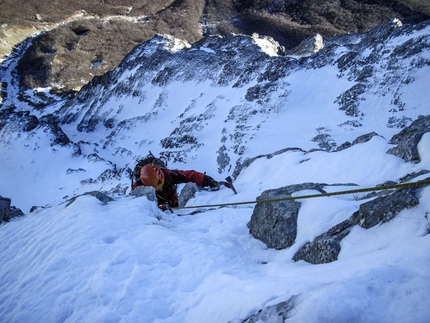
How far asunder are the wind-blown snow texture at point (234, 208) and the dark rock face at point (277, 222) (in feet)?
0.54

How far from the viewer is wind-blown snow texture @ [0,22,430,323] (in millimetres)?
2596

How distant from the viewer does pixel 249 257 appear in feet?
14.9

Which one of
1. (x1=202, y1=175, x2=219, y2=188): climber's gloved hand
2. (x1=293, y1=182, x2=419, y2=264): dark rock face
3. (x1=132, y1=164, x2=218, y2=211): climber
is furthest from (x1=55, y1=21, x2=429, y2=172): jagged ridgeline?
(x1=293, y1=182, x2=419, y2=264): dark rock face

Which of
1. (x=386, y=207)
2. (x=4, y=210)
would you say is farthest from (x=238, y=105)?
(x=386, y=207)

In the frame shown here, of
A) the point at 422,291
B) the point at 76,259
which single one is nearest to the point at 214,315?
the point at 422,291

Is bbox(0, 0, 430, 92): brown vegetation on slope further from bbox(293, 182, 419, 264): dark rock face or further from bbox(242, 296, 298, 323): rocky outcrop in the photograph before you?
bbox(242, 296, 298, 323): rocky outcrop

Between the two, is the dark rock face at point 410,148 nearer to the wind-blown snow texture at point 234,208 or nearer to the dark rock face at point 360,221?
the wind-blown snow texture at point 234,208

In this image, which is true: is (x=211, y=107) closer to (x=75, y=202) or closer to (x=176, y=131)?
(x=176, y=131)

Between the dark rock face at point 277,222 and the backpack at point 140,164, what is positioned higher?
the backpack at point 140,164

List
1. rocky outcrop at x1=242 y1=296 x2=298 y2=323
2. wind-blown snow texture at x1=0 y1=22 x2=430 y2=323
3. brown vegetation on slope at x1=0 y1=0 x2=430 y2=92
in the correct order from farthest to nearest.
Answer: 1. brown vegetation on slope at x1=0 y1=0 x2=430 y2=92
2. wind-blown snow texture at x1=0 y1=22 x2=430 y2=323
3. rocky outcrop at x1=242 y1=296 x2=298 y2=323

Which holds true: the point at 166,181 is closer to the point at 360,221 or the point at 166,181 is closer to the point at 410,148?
the point at 360,221

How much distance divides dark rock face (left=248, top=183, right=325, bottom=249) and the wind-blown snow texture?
0.54 ft

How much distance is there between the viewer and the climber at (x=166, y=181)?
25.2ft

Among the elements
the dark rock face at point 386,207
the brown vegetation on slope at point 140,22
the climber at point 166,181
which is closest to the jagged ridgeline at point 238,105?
the climber at point 166,181
